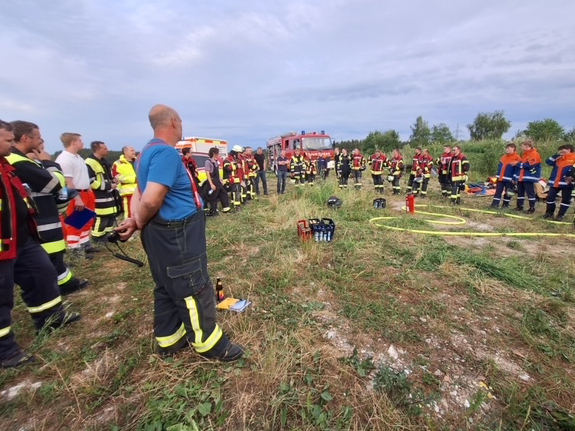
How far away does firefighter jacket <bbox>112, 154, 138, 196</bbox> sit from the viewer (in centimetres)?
503

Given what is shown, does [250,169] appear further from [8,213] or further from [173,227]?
[173,227]

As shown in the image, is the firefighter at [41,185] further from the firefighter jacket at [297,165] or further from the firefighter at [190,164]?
the firefighter jacket at [297,165]

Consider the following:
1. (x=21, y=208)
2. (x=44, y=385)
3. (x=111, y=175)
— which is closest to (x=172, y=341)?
(x=44, y=385)

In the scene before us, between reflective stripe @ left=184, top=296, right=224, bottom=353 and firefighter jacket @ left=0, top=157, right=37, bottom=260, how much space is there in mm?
1456

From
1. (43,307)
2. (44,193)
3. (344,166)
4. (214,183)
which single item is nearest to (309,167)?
(344,166)

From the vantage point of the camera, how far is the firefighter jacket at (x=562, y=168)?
20.9 feet

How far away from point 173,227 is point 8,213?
142 centimetres

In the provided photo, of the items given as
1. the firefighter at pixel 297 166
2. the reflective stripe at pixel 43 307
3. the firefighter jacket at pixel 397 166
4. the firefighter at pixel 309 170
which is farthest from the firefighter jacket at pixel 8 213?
the firefighter at pixel 309 170

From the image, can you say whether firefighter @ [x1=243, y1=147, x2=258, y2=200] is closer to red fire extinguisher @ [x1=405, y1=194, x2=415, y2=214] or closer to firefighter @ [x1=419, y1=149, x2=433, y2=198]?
red fire extinguisher @ [x1=405, y1=194, x2=415, y2=214]

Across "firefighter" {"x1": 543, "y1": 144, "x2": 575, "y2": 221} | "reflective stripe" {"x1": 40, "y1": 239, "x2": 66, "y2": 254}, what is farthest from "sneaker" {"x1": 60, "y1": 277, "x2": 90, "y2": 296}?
"firefighter" {"x1": 543, "y1": 144, "x2": 575, "y2": 221}

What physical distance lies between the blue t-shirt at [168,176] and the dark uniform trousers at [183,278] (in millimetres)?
69

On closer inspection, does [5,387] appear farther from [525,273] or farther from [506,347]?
[525,273]

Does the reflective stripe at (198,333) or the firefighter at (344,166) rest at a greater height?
the firefighter at (344,166)

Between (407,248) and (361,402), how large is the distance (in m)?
3.10
